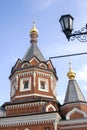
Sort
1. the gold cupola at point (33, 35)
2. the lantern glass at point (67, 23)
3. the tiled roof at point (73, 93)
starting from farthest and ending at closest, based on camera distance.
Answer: the gold cupola at point (33, 35) < the tiled roof at point (73, 93) < the lantern glass at point (67, 23)

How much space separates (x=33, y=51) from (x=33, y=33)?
2.54 metres

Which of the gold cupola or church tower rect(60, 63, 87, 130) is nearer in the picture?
church tower rect(60, 63, 87, 130)

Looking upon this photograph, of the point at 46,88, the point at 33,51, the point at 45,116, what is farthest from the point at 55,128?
the point at 33,51

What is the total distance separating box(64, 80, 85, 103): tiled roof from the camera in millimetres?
19328

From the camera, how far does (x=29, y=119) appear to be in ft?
58.0

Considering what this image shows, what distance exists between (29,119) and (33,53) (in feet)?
20.8

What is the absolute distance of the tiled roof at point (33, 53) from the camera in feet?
70.8

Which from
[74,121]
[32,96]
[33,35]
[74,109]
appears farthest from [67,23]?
[33,35]

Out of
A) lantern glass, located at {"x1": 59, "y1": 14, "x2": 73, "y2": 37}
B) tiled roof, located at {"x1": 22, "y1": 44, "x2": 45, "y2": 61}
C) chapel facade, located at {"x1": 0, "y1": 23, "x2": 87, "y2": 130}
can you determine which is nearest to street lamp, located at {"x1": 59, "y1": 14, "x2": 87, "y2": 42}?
lantern glass, located at {"x1": 59, "y1": 14, "x2": 73, "y2": 37}

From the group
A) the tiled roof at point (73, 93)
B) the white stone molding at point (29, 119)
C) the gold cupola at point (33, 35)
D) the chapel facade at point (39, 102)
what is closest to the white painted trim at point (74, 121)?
the chapel facade at point (39, 102)

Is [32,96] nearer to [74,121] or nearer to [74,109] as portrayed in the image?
[74,109]

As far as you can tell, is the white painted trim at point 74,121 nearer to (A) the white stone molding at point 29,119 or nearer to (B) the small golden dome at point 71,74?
(A) the white stone molding at point 29,119

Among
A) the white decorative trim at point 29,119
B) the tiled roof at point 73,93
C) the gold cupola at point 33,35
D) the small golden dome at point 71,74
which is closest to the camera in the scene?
the white decorative trim at point 29,119

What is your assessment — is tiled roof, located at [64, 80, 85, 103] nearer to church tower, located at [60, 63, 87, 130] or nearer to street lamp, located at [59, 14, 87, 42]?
church tower, located at [60, 63, 87, 130]
